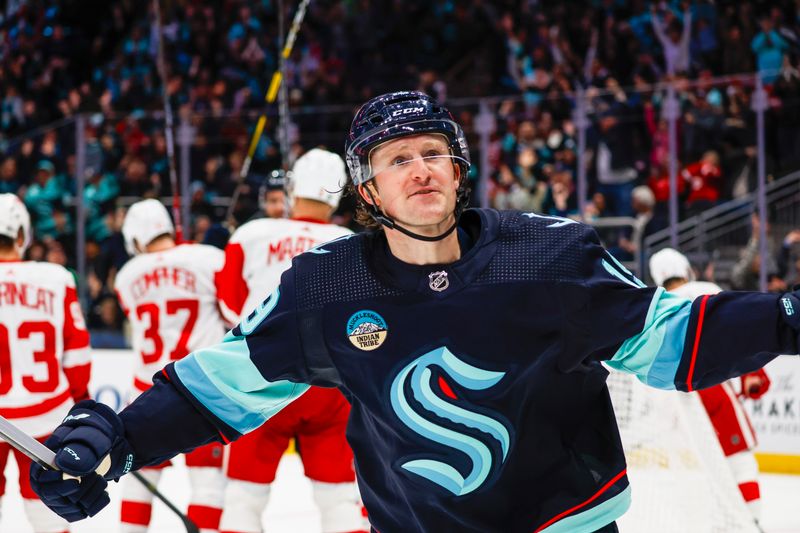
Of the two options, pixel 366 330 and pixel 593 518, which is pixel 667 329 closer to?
pixel 593 518

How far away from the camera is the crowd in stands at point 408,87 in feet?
20.9

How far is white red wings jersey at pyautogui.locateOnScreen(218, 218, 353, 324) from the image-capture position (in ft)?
12.1

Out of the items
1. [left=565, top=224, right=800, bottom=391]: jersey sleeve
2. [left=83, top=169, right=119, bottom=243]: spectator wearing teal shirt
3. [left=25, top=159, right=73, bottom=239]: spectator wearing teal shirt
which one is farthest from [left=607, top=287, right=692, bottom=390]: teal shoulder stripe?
[left=25, top=159, right=73, bottom=239]: spectator wearing teal shirt

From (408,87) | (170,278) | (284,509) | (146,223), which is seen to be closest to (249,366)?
(170,278)

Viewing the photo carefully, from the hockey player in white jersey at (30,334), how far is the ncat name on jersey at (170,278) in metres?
0.41

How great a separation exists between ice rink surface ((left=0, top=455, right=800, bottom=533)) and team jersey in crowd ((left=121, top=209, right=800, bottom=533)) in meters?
3.07

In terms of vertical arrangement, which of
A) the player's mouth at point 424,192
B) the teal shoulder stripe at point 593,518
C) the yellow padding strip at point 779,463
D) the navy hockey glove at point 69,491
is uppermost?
the player's mouth at point 424,192

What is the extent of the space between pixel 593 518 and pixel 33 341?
2.51 metres

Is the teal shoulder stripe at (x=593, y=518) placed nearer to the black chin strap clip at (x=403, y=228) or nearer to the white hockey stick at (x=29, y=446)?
the black chin strap clip at (x=403, y=228)

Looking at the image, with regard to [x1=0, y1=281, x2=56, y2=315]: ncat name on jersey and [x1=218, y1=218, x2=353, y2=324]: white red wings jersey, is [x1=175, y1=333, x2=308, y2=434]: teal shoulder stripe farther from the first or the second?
[x1=0, y1=281, x2=56, y2=315]: ncat name on jersey

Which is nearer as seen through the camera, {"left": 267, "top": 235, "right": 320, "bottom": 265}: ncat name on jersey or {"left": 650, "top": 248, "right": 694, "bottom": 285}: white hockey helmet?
{"left": 267, "top": 235, "right": 320, "bottom": 265}: ncat name on jersey

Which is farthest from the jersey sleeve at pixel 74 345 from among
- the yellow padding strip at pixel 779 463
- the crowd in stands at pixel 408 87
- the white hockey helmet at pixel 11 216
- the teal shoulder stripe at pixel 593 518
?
the yellow padding strip at pixel 779 463

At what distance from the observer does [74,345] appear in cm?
394

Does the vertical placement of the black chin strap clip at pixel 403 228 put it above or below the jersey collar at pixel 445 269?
above
